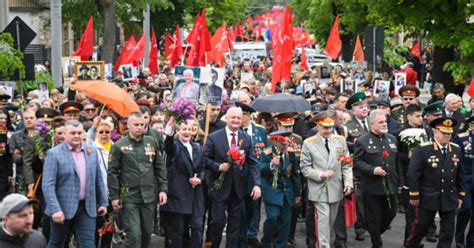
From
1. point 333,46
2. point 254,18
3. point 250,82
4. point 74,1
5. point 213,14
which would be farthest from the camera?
Result: point 254,18

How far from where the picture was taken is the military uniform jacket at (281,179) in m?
11.7

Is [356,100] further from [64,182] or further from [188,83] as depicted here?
[64,182]

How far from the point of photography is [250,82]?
2400 centimetres

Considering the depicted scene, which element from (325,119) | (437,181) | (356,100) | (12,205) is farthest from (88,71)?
(12,205)

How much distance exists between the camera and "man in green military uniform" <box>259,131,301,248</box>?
1166 centimetres

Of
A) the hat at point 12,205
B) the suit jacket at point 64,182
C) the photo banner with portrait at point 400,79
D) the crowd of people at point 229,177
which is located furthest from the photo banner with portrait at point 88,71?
the hat at point 12,205

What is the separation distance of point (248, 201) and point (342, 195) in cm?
114

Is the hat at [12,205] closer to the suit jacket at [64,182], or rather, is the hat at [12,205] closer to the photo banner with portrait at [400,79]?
the suit jacket at [64,182]

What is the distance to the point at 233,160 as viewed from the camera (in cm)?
1131

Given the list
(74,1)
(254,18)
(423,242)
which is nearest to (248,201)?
(423,242)

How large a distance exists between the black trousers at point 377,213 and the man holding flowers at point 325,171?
19.0 inches

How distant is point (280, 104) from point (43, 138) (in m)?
3.30

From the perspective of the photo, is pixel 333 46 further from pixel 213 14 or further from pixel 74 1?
pixel 213 14

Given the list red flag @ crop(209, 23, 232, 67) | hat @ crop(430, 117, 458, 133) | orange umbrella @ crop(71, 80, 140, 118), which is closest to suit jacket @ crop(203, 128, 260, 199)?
orange umbrella @ crop(71, 80, 140, 118)
